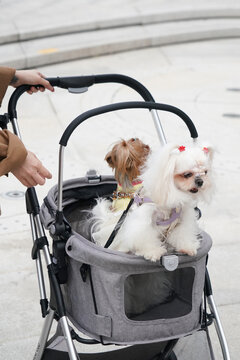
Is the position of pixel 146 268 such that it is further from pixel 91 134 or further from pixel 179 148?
pixel 91 134

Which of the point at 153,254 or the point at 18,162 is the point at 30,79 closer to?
the point at 18,162

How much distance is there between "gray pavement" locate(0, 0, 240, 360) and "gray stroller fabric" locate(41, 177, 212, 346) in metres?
0.51

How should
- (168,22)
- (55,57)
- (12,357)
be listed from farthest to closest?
(168,22), (55,57), (12,357)

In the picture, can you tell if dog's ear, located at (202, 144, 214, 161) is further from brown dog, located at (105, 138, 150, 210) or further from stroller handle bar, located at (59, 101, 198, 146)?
brown dog, located at (105, 138, 150, 210)

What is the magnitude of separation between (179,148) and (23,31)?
694 centimetres

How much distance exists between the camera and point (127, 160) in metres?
2.71

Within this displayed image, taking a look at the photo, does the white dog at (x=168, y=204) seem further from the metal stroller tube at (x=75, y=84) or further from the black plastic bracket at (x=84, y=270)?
the metal stroller tube at (x=75, y=84)

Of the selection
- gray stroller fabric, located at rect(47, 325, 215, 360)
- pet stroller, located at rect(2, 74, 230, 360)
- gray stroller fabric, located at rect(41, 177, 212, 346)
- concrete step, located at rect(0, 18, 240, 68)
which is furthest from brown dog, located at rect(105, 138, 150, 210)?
concrete step, located at rect(0, 18, 240, 68)

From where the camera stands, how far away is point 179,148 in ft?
7.57

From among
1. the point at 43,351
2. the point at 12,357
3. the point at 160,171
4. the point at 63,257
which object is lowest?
the point at 12,357

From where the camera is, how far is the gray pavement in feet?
12.2

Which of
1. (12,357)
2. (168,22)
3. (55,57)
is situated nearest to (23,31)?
(55,57)

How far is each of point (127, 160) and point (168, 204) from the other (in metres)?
0.49

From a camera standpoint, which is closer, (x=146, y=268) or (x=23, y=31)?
(x=146, y=268)
